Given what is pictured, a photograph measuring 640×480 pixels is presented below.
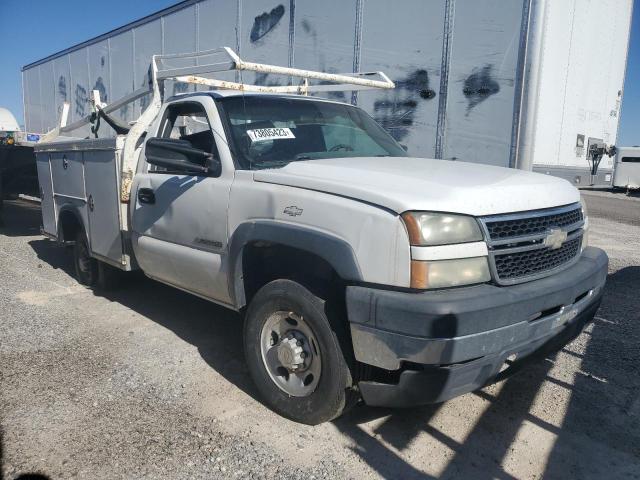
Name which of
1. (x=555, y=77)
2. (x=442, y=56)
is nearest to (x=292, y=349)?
(x=442, y=56)

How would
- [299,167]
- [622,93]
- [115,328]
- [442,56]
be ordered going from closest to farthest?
[299,167]
[115,328]
[442,56]
[622,93]

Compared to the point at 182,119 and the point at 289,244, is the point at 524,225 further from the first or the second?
the point at 182,119

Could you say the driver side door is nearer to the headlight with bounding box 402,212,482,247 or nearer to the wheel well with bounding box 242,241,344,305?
the wheel well with bounding box 242,241,344,305

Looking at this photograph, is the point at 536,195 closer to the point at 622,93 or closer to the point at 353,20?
the point at 353,20

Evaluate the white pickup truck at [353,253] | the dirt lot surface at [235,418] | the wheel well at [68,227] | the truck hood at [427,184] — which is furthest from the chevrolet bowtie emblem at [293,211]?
the wheel well at [68,227]

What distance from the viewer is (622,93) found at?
36.4 ft

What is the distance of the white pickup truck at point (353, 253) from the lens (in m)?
2.49

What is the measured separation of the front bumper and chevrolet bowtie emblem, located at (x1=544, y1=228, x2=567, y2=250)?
20 cm

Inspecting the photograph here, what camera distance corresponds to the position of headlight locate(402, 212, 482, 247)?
2.47 m

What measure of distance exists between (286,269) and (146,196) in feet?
5.55

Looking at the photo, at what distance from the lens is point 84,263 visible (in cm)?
591

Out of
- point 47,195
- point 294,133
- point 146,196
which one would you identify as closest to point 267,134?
point 294,133

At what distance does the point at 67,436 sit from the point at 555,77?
7.78 metres

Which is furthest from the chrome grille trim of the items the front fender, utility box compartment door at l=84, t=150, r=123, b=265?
utility box compartment door at l=84, t=150, r=123, b=265
